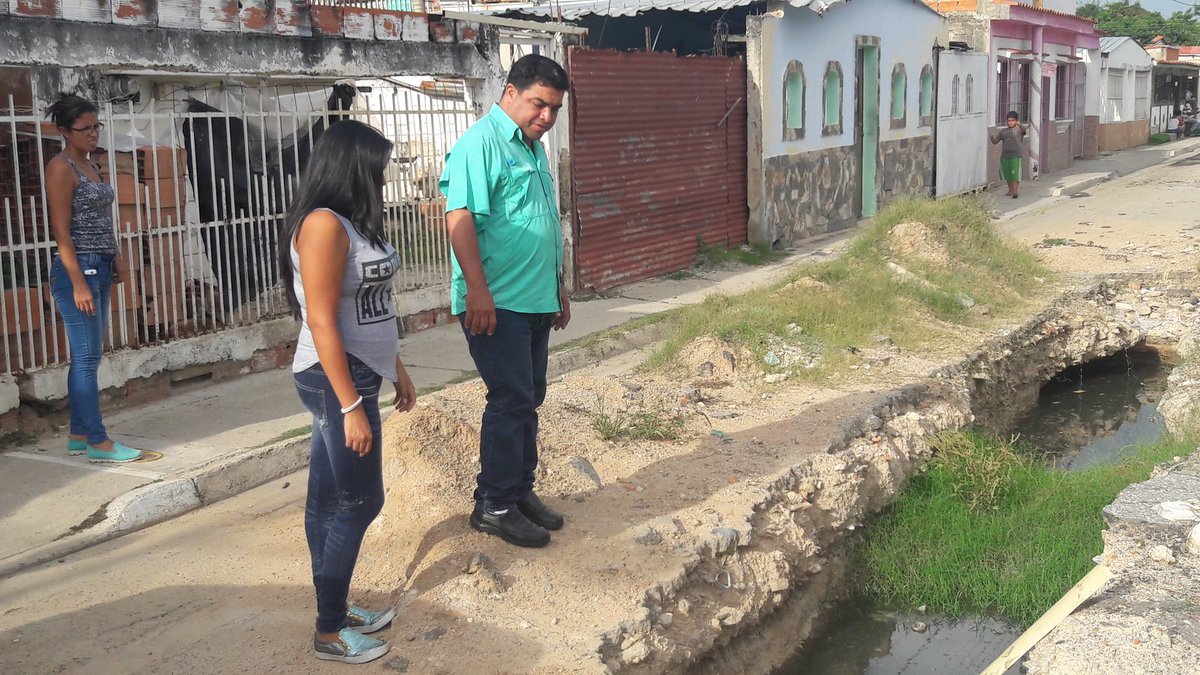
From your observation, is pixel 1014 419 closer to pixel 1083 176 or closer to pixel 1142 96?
pixel 1083 176

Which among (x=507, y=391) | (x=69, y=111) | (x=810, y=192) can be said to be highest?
(x=69, y=111)

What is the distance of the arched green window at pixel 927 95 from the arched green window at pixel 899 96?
82 centimetres

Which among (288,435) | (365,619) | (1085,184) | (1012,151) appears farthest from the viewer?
(1085,184)

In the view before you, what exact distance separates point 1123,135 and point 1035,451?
27.0 metres

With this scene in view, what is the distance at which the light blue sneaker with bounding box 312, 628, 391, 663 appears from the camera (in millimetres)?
3576

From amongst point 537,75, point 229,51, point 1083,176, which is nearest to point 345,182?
point 537,75

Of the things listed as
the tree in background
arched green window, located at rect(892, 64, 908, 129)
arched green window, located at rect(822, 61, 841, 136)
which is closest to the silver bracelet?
arched green window, located at rect(822, 61, 841, 136)

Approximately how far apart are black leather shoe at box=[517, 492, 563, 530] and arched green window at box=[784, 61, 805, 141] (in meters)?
10.1

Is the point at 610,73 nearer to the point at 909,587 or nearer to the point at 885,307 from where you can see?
the point at 885,307

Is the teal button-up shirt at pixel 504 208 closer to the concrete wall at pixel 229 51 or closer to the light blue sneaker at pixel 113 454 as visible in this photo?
the light blue sneaker at pixel 113 454

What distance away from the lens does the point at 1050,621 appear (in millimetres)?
3990

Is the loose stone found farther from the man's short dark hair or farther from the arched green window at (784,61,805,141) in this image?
the arched green window at (784,61,805,141)

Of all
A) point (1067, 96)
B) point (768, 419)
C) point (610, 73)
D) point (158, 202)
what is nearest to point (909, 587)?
point (768, 419)

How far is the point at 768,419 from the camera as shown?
637 cm
